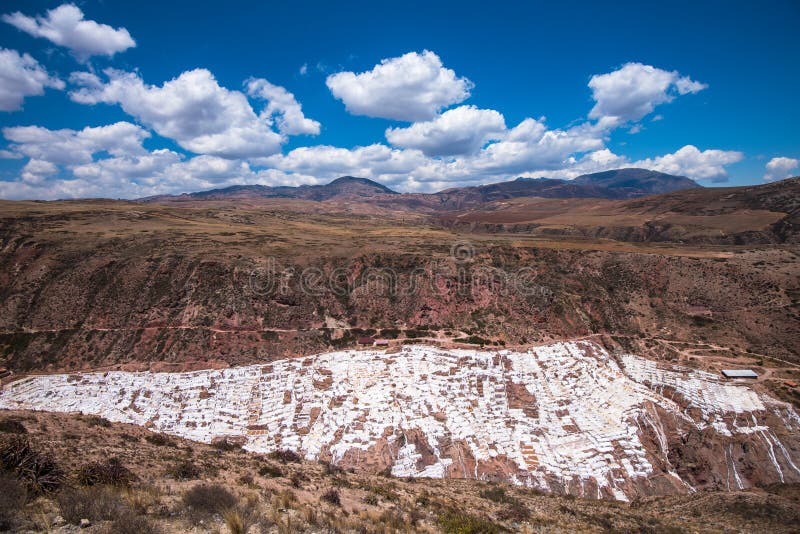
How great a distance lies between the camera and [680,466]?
32.3m

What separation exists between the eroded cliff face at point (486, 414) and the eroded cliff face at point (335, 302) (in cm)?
518

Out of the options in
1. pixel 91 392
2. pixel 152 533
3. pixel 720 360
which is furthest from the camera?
pixel 720 360

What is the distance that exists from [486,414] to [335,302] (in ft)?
90.3

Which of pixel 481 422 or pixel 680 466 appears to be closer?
pixel 680 466

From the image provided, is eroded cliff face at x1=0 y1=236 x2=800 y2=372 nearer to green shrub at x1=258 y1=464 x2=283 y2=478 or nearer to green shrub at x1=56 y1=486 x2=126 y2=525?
green shrub at x1=258 y1=464 x2=283 y2=478

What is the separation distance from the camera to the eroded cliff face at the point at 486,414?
103 feet

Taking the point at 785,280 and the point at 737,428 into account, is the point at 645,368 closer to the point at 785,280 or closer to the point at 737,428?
the point at 737,428

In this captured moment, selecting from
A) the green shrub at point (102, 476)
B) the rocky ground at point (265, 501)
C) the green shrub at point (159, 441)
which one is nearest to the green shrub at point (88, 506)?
the rocky ground at point (265, 501)

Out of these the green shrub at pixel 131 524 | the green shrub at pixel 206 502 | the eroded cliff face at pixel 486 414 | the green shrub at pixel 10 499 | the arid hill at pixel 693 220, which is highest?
the arid hill at pixel 693 220

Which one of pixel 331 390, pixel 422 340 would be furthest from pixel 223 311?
pixel 422 340

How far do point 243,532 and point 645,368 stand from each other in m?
45.7

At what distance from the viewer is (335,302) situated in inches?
2200

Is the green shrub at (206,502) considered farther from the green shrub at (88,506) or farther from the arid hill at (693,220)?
the arid hill at (693,220)

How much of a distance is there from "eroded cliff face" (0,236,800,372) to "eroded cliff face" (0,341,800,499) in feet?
17.0
